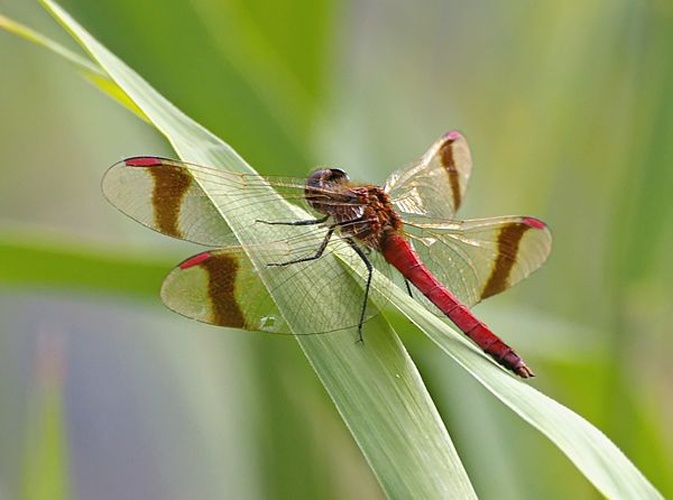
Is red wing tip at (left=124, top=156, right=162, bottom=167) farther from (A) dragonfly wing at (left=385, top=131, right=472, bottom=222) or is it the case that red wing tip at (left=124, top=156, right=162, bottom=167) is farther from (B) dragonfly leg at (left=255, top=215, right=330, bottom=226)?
(A) dragonfly wing at (left=385, top=131, right=472, bottom=222)

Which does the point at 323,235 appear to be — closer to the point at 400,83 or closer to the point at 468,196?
the point at 468,196

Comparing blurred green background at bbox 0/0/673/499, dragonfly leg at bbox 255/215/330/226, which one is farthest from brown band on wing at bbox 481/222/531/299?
dragonfly leg at bbox 255/215/330/226

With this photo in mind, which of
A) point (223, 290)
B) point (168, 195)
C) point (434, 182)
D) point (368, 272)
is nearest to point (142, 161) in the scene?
point (168, 195)

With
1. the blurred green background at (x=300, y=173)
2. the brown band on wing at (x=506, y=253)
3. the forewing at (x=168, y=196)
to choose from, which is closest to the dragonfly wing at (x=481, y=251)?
the brown band on wing at (x=506, y=253)

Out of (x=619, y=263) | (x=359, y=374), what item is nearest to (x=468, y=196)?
(x=619, y=263)

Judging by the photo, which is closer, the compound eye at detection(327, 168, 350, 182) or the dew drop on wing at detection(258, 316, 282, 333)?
the dew drop on wing at detection(258, 316, 282, 333)

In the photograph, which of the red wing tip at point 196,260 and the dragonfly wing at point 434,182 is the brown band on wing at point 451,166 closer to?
the dragonfly wing at point 434,182
